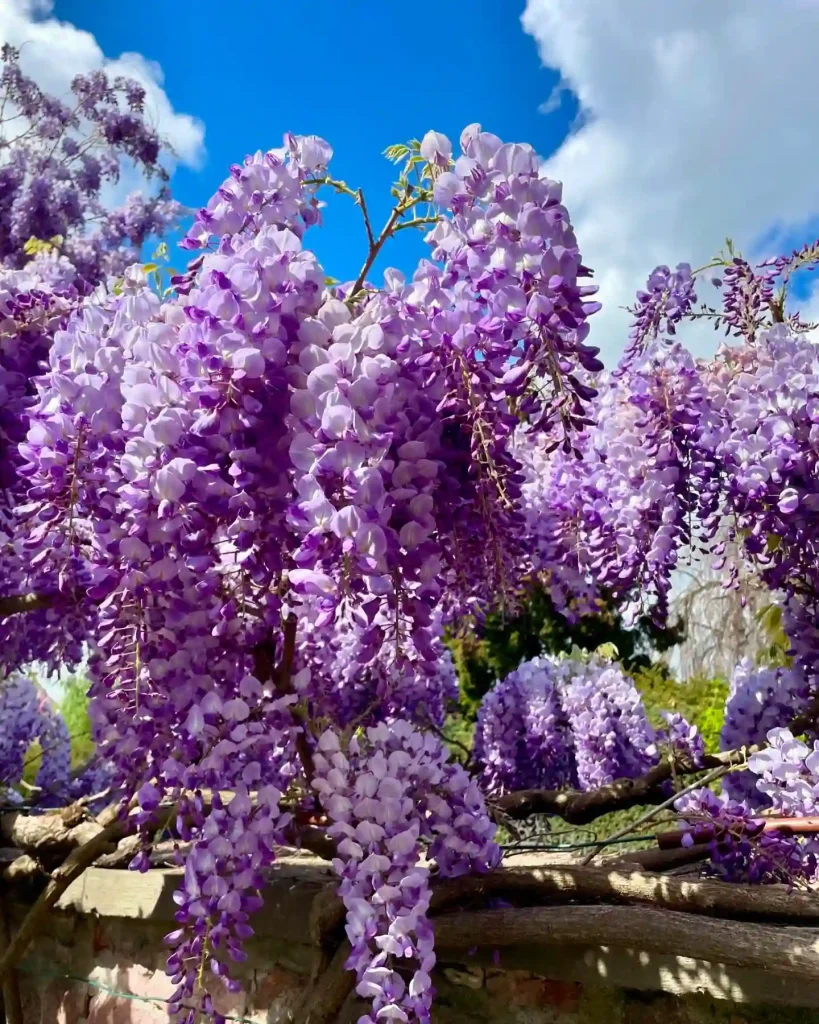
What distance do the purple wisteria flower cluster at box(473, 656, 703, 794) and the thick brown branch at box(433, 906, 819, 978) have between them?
1.63 m

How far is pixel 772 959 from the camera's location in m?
1.52

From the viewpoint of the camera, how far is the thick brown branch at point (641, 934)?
A: 1.52 meters

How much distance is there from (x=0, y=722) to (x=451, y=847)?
3207 millimetres

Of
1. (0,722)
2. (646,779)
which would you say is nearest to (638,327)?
(646,779)

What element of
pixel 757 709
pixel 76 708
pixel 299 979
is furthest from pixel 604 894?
pixel 76 708

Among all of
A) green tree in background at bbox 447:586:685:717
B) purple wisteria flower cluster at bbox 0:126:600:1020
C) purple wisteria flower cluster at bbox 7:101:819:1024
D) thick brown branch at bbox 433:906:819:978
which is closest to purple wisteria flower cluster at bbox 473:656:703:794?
purple wisteria flower cluster at bbox 7:101:819:1024

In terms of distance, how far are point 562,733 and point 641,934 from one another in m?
2.04

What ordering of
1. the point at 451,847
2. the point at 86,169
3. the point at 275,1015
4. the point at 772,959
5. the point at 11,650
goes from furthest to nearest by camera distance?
the point at 86,169
the point at 11,650
the point at 275,1015
the point at 451,847
the point at 772,959

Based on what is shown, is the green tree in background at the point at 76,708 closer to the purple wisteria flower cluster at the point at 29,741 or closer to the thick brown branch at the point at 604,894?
the purple wisteria flower cluster at the point at 29,741

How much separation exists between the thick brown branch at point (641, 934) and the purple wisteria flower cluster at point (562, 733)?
163 centimetres

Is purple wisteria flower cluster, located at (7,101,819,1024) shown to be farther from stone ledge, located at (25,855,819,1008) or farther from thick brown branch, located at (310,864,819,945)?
stone ledge, located at (25,855,819,1008)

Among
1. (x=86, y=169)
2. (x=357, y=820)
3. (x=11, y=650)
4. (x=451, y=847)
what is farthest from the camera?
(x=86, y=169)

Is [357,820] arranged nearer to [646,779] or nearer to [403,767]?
[403,767]

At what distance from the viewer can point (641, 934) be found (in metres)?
1.67
